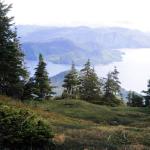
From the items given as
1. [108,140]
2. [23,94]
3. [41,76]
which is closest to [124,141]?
[108,140]

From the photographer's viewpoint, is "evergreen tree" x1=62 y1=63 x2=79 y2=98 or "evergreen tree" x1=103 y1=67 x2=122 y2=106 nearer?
"evergreen tree" x1=103 y1=67 x2=122 y2=106

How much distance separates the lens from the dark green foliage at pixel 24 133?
58.5 ft

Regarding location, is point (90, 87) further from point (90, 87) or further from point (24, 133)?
point (24, 133)

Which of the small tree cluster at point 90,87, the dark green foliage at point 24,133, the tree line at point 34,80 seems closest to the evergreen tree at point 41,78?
the tree line at point 34,80

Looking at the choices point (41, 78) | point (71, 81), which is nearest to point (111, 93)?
point (71, 81)

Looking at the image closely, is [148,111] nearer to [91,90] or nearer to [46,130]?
[91,90]

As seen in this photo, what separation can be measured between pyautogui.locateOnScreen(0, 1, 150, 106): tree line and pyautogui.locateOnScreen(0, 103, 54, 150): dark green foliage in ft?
125

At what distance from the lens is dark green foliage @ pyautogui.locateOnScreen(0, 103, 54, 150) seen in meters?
17.8

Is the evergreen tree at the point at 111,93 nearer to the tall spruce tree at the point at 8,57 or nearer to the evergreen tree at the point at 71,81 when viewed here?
the evergreen tree at the point at 71,81

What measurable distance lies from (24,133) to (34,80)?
59.2m

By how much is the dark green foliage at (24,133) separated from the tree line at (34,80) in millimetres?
38182

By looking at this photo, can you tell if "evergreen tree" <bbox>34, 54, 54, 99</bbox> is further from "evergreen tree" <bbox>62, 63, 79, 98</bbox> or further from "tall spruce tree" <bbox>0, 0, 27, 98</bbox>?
"tall spruce tree" <bbox>0, 0, 27, 98</bbox>

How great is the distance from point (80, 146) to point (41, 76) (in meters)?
60.5

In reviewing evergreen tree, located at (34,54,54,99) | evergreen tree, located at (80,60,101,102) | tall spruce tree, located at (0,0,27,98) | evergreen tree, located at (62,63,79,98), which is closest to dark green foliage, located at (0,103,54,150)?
tall spruce tree, located at (0,0,27,98)
